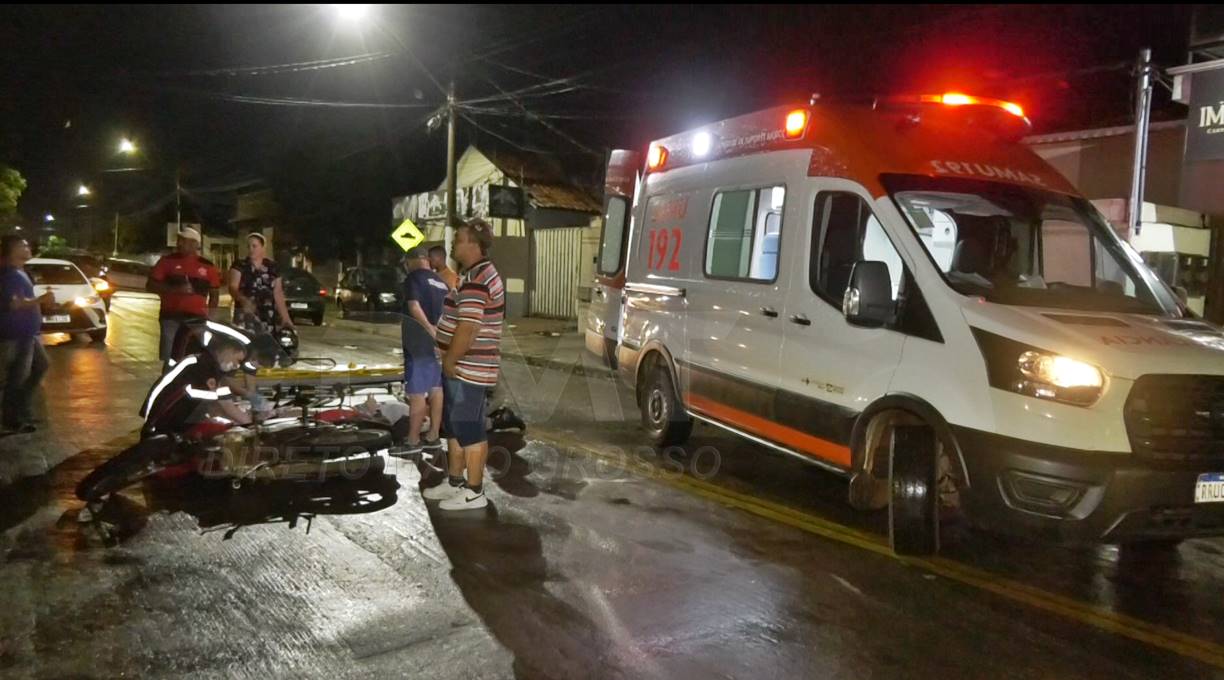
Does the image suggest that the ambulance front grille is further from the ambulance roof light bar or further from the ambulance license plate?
the ambulance roof light bar

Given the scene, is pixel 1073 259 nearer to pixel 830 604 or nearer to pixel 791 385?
pixel 791 385

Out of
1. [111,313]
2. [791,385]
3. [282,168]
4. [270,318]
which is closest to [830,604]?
[791,385]

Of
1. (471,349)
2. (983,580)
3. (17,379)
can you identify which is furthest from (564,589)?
(17,379)

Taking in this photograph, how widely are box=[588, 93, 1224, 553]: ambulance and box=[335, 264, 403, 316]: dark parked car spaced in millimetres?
19129

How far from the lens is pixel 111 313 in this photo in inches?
976

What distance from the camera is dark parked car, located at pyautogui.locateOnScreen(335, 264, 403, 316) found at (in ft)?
84.9

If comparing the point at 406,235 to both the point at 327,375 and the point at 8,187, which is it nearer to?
the point at 327,375

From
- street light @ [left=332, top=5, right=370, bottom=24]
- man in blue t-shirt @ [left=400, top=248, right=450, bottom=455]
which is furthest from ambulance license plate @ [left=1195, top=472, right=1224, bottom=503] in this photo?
street light @ [left=332, top=5, right=370, bottom=24]

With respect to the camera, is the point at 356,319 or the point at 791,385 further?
the point at 356,319

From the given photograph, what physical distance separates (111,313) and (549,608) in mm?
24297

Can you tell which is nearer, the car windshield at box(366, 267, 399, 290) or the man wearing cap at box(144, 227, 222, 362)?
the man wearing cap at box(144, 227, 222, 362)

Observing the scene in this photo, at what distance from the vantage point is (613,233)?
31.2ft

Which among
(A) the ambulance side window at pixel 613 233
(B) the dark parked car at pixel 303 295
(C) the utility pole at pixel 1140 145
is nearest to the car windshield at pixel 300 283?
(B) the dark parked car at pixel 303 295

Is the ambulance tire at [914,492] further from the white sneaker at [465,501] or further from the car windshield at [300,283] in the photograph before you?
the car windshield at [300,283]
